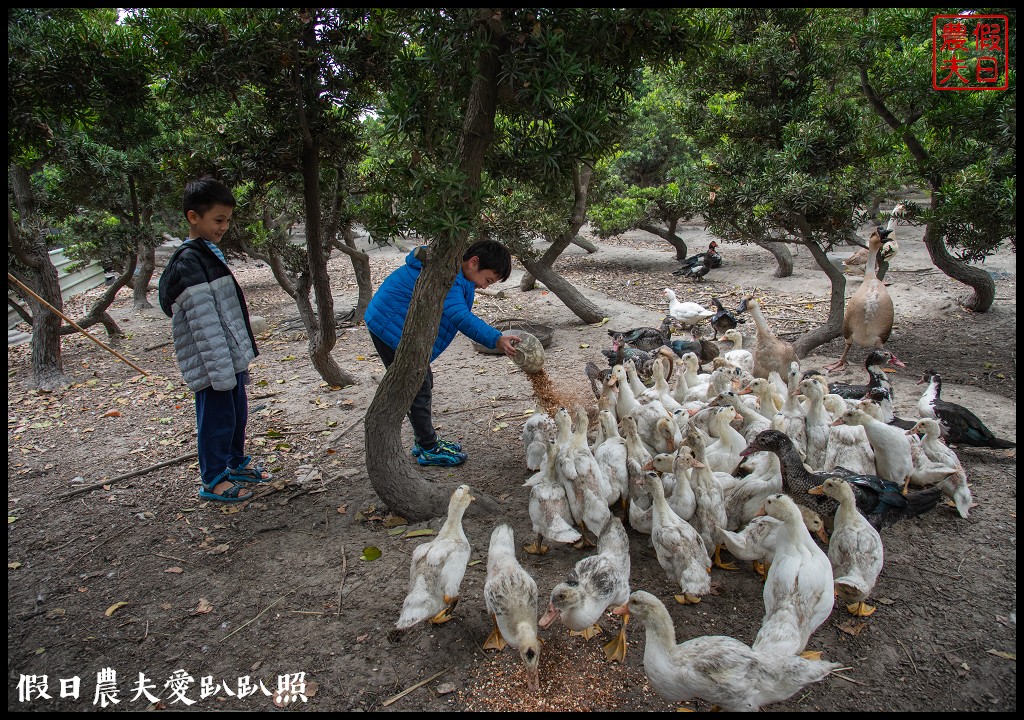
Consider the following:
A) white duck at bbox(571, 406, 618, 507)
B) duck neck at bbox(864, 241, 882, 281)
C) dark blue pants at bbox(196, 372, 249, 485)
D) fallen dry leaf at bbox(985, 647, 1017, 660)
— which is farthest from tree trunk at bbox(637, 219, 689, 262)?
fallen dry leaf at bbox(985, 647, 1017, 660)

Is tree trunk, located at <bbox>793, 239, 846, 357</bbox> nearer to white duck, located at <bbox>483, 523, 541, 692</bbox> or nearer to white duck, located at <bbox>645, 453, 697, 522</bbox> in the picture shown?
white duck, located at <bbox>645, 453, 697, 522</bbox>

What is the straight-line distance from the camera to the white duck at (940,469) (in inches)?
138

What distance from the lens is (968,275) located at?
759 centimetres

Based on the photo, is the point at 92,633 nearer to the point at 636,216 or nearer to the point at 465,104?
the point at 465,104

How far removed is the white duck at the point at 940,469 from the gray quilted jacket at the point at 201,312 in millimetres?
4176

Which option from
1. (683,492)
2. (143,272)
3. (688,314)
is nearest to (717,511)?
(683,492)

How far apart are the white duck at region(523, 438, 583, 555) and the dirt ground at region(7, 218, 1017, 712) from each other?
14cm

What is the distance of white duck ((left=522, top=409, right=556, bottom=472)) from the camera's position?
417 centimetres

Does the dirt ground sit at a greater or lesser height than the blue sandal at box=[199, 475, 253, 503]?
lesser

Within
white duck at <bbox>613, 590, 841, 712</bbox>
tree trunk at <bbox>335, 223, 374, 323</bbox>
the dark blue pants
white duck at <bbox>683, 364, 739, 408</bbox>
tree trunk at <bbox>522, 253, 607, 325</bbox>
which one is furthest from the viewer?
tree trunk at <bbox>335, 223, 374, 323</bbox>

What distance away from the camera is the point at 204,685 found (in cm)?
250

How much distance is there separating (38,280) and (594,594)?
711 cm

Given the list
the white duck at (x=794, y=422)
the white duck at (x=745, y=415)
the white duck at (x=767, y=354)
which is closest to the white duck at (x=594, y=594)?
the white duck at (x=745, y=415)

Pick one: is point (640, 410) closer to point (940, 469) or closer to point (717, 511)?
point (717, 511)
